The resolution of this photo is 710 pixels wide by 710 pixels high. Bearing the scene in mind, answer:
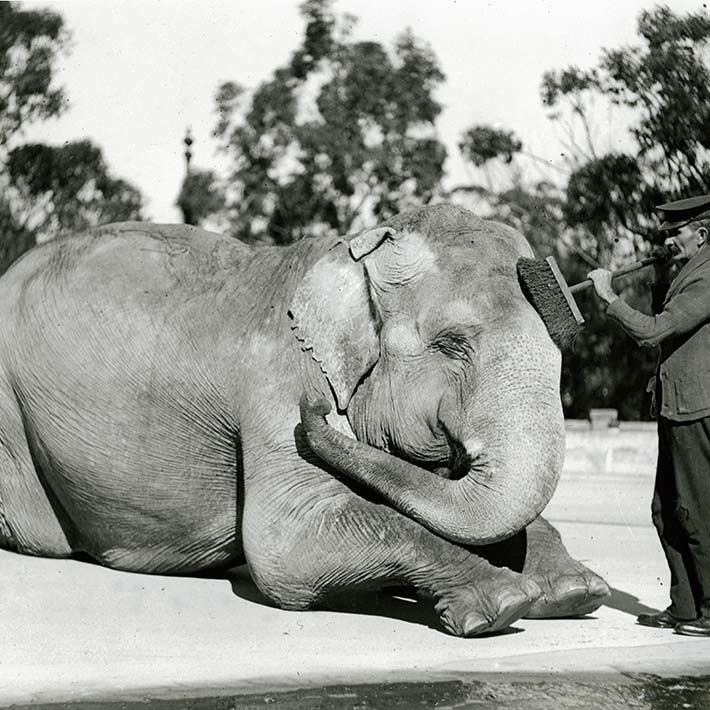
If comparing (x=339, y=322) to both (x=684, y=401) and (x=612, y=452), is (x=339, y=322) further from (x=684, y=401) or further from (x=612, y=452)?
(x=612, y=452)

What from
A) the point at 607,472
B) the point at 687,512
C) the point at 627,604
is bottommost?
the point at 607,472

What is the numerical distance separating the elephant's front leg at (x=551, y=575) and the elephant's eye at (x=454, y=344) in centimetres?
95

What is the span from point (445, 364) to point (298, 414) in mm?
798

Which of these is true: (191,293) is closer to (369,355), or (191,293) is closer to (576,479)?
(369,355)

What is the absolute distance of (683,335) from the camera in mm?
6395

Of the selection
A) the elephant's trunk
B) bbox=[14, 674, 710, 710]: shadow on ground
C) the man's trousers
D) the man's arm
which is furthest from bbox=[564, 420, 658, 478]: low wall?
bbox=[14, 674, 710, 710]: shadow on ground

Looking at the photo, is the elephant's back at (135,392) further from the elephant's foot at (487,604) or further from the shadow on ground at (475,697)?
the shadow on ground at (475,697)

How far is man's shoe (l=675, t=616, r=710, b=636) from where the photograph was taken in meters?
6.31

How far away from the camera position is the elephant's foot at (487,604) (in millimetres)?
5961

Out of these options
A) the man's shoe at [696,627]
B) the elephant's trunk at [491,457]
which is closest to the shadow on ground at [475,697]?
the elephant's trunk at [491,457]

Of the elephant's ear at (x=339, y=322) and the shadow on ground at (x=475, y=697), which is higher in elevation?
the elephant's ear at (x=339, y=322)

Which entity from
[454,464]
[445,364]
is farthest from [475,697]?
[445,364]

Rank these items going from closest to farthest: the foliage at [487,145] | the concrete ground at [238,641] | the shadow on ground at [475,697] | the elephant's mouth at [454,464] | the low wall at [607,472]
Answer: the shadow on ground at [475,697] < the concrete ground at [238,641] < the elephant's mouth at [454,464] < the low wall at [607,472] < the foliage at [487,145]

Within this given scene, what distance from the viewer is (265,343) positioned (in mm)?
6863
